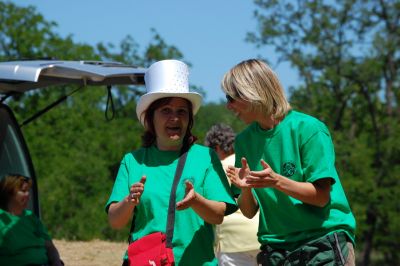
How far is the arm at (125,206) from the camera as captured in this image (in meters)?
3.88

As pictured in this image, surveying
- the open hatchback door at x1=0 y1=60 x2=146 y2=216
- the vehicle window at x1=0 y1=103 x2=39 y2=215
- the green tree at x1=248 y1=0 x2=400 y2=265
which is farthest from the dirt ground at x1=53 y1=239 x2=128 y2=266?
the green tree at x1=248 y1=0 x2=400 y2=265

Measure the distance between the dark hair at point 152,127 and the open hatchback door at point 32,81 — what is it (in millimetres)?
1892

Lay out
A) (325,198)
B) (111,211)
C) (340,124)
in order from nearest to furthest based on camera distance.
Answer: (325,198) → (111,211) → (340,124)

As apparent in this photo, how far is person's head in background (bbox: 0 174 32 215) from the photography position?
6879mm

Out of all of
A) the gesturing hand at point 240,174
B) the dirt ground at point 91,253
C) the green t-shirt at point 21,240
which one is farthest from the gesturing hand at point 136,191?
the dirt ground at point 91,253

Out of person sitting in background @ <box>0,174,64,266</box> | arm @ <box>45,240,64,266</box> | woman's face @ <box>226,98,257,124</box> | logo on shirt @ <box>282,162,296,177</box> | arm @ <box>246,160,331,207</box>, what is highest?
woman's face @ <box>226,98,257,124</box>

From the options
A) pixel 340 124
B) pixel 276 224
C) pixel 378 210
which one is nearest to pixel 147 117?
pixel 276 224

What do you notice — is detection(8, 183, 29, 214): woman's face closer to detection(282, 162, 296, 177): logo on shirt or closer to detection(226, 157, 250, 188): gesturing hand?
detection(226, 157, 250, 188): gesturing hand

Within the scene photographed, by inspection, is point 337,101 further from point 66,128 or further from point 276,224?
point 276,224

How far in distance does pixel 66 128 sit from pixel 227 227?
2823 centimetres

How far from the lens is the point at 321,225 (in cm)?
384

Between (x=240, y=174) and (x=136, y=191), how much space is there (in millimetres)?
453

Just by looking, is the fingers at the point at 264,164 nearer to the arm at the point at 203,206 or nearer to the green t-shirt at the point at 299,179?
the green t-shirt at the point at 299,179

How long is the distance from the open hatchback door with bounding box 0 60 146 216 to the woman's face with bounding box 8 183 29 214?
201 millimetres
